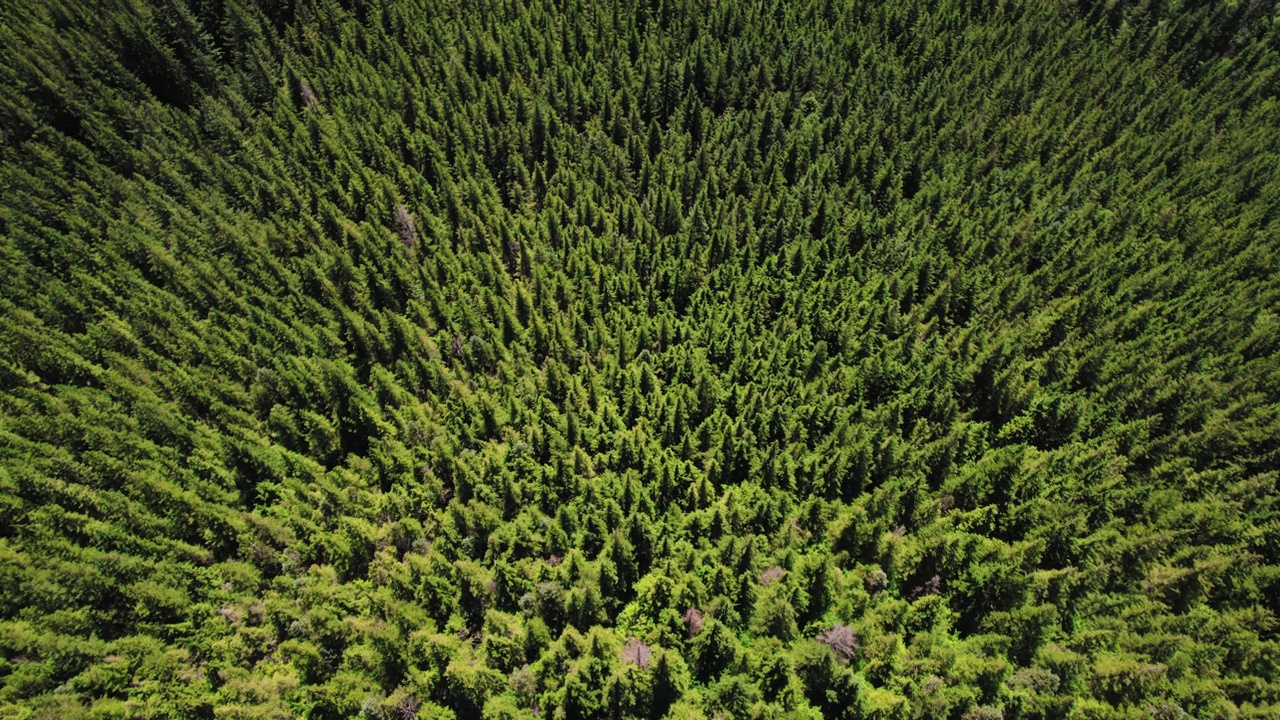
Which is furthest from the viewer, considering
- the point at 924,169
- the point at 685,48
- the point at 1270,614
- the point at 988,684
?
the point at 685,48

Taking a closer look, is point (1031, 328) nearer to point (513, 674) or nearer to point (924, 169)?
point (924, 169)

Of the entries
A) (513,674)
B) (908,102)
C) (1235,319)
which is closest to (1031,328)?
(1235,319)

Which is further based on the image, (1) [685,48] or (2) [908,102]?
(1) [685,48]

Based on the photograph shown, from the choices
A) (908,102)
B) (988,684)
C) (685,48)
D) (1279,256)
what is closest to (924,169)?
(908,102)

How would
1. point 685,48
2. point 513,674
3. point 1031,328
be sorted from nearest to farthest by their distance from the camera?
point 513,674, point 1031,328, point 685,48

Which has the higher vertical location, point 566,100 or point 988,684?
point 566,100

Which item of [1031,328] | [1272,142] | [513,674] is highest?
[513,674]
